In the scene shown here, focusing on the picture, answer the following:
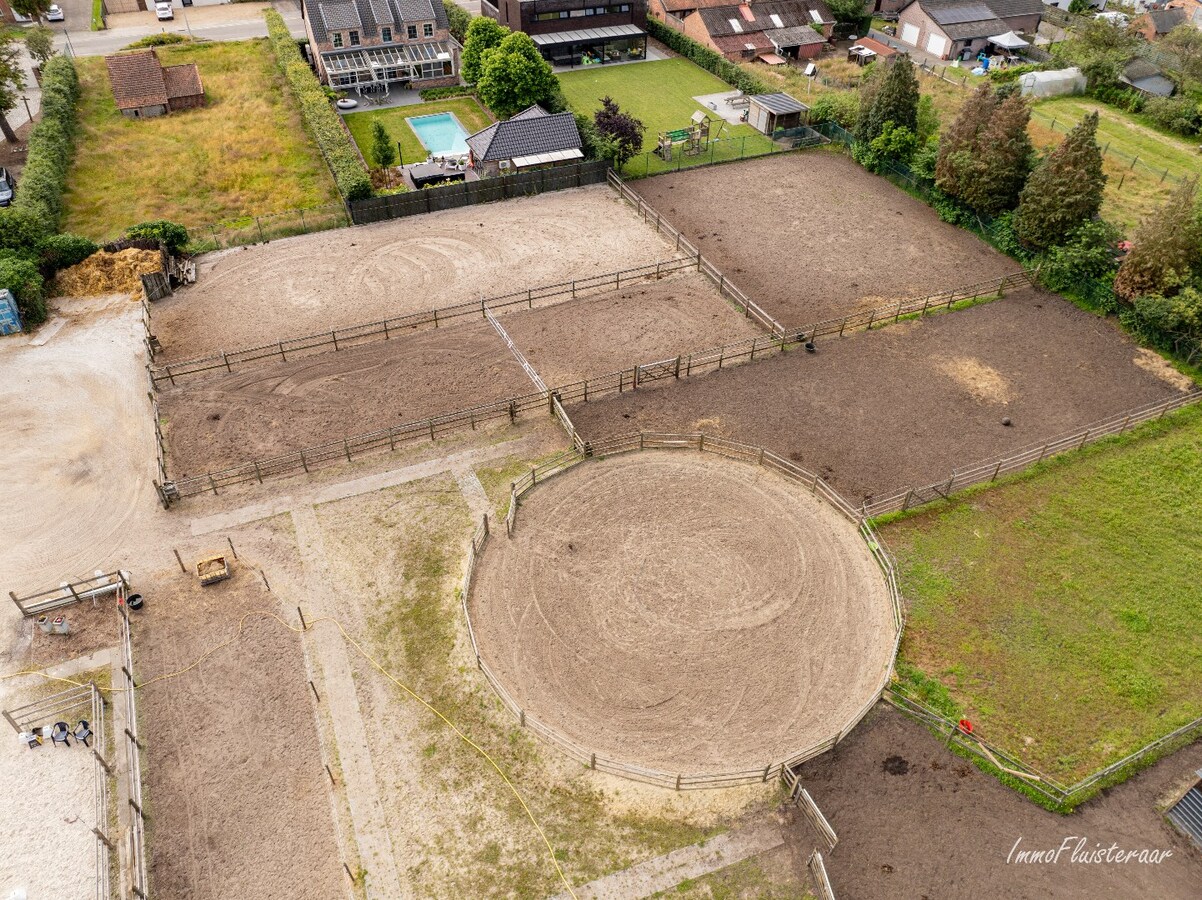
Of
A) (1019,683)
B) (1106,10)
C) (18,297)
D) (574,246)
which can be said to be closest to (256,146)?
(18,297)

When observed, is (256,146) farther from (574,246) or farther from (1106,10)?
(1106,10)

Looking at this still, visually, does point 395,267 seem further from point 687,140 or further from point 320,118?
point 687,140

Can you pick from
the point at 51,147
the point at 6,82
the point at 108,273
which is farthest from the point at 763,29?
the point at 6,82

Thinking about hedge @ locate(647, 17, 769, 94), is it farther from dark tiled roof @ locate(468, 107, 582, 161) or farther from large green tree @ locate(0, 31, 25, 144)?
large green tree @ locate(0, 31, 25, 144)

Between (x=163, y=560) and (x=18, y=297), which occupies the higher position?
(x=18, y=297)

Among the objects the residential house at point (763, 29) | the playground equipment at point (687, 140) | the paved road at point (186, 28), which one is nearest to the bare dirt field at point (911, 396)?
the playground equipment at point (687, 140)

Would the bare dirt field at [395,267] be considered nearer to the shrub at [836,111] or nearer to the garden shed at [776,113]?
the garden shed at [776,113]

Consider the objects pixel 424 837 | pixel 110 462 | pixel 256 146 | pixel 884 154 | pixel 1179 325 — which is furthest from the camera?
pixel 256 146
